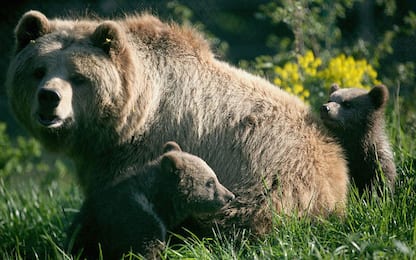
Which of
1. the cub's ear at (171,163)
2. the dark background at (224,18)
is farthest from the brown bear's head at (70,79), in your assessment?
the dark background at (224,18)

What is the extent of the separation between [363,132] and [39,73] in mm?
2373

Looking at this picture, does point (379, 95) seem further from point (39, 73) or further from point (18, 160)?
point (18, 160)

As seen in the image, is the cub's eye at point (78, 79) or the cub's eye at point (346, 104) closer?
the cub's eye at point (78, 79)

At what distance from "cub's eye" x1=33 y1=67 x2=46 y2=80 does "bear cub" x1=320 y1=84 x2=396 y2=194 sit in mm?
1998

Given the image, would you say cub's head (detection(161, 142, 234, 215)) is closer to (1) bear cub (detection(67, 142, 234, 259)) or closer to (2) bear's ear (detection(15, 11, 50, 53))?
(1) bear cub (detection(67, 142, 234, 259))

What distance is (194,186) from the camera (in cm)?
504

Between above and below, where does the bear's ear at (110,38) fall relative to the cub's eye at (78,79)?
above

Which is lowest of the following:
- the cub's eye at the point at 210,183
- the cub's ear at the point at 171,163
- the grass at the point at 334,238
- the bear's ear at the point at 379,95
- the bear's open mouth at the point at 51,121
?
the grass at the point at 334,238

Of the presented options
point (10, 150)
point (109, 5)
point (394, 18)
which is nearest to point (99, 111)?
point (10, 150)

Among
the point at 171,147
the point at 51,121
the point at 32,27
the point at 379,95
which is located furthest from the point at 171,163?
the point at 379,95

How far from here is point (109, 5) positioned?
11.1 metres

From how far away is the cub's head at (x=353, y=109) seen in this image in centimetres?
562

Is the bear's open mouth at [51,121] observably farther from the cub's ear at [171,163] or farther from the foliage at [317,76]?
the foliage at [317,76]

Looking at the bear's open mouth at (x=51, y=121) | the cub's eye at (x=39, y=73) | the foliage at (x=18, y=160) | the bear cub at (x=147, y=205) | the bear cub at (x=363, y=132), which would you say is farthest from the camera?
the foliage at (x=18, y=160)
